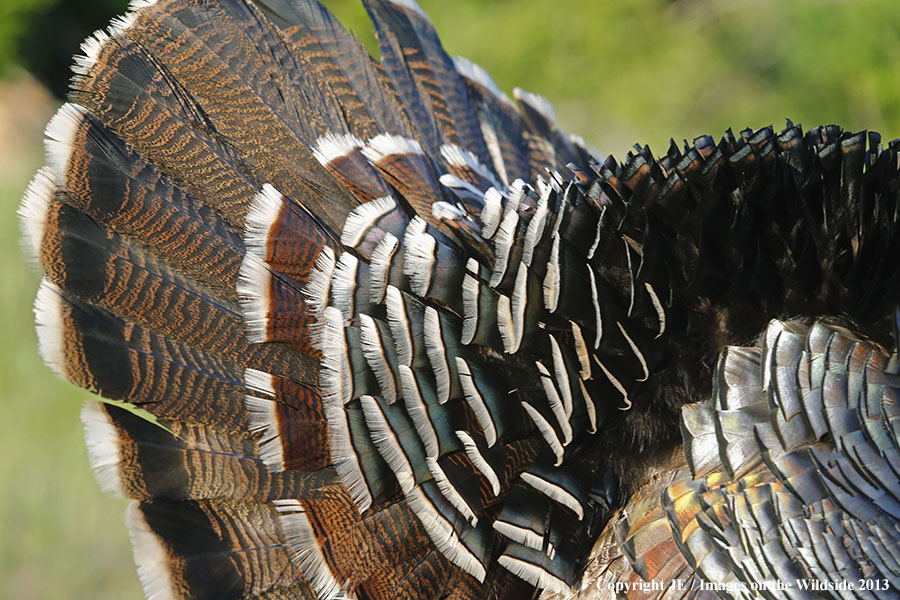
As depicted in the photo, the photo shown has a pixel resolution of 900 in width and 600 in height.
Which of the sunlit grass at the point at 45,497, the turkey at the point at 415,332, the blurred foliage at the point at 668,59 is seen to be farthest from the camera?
the blurred foliage at the point at 668,59

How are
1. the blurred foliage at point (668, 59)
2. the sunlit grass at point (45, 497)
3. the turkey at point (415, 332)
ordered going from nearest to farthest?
the turkey at point (415, 332) → the sunlit grass at point (45, 497) → the blurred foliage at point (668, 59)

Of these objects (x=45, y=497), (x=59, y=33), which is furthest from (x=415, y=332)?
(x=59, y=33)

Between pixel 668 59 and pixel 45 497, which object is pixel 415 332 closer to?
pixel 45 497

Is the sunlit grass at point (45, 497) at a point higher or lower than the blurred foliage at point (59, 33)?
lower

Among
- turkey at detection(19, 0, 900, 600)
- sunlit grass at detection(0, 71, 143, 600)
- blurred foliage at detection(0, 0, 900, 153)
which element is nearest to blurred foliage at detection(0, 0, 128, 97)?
blurred foliage at detection(0, 0, 900, 153)

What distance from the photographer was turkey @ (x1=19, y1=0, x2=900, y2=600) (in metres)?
2.12

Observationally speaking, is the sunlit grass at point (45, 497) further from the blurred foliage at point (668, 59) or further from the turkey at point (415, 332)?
the blurred foliage at point (668, 59)

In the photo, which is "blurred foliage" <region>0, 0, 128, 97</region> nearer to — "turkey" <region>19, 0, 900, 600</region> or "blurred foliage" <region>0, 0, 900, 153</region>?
"blurred foliage" <region>0, 0, 900, 153</region>

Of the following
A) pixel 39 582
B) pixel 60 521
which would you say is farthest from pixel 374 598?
pixel 60 521

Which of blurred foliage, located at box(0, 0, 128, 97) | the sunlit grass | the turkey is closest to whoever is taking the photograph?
the turkey

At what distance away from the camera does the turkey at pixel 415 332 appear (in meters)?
2.12

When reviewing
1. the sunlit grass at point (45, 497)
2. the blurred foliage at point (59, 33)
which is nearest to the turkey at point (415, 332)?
the sunlit grass at point (45, 497)

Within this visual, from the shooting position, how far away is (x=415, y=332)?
85.9 inches

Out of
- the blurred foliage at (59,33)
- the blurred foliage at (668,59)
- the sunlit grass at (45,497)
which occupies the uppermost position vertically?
the blurred foliage at (59,33)
